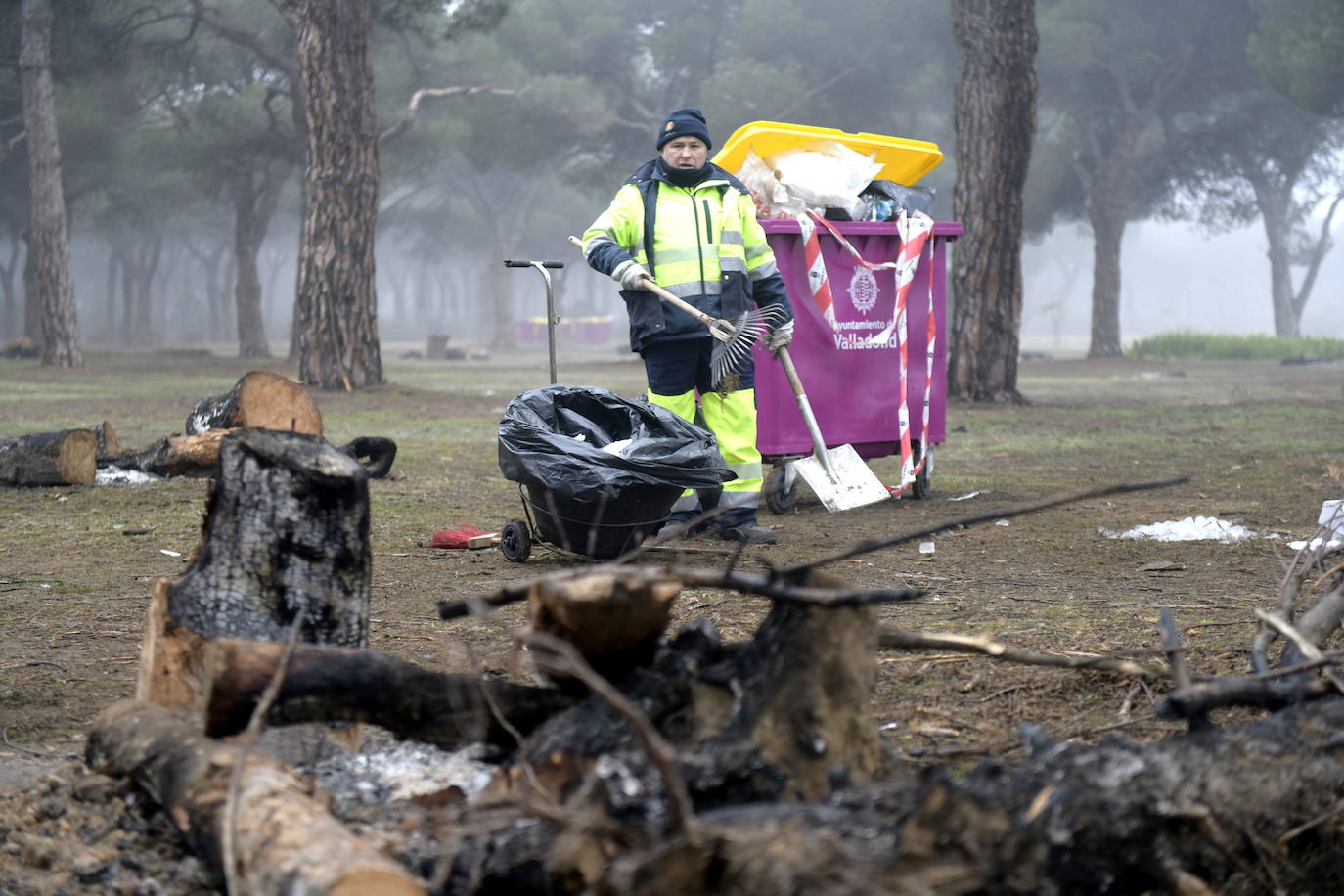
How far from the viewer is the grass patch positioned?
1195 inches

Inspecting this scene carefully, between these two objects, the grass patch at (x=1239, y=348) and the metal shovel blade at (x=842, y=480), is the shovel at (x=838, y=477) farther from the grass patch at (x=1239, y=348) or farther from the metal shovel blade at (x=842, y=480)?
the grass patch at (x=1239, y=348)

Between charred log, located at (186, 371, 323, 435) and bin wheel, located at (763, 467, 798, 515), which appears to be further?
charred log, located at (186, 371, 323, 435)

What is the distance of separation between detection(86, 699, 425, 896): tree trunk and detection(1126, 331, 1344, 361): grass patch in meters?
29.8

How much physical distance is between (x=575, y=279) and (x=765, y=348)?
8784 centimetres

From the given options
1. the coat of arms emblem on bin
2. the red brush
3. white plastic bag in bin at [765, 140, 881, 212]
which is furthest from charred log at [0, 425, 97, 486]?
the coat of arms emblem on bin

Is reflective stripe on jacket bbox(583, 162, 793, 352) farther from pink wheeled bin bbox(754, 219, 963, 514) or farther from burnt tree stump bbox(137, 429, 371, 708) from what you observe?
burnt tree stump bbox(137, 429, 371, 708)

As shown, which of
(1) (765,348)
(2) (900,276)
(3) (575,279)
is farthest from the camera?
(3) (575,279)

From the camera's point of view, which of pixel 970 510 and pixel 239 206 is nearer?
pixel 970 510

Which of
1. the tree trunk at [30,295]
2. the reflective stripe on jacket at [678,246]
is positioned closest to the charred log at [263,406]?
the reflective stripe on jacket at [678,246]

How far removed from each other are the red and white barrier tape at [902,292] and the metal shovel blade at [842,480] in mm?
184

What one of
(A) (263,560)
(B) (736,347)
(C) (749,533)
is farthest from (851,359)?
(A) (263,560)

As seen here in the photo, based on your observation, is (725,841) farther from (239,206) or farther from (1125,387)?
(239,206)

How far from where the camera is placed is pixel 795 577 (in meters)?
2.27

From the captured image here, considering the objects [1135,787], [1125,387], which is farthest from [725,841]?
[1125,387]
